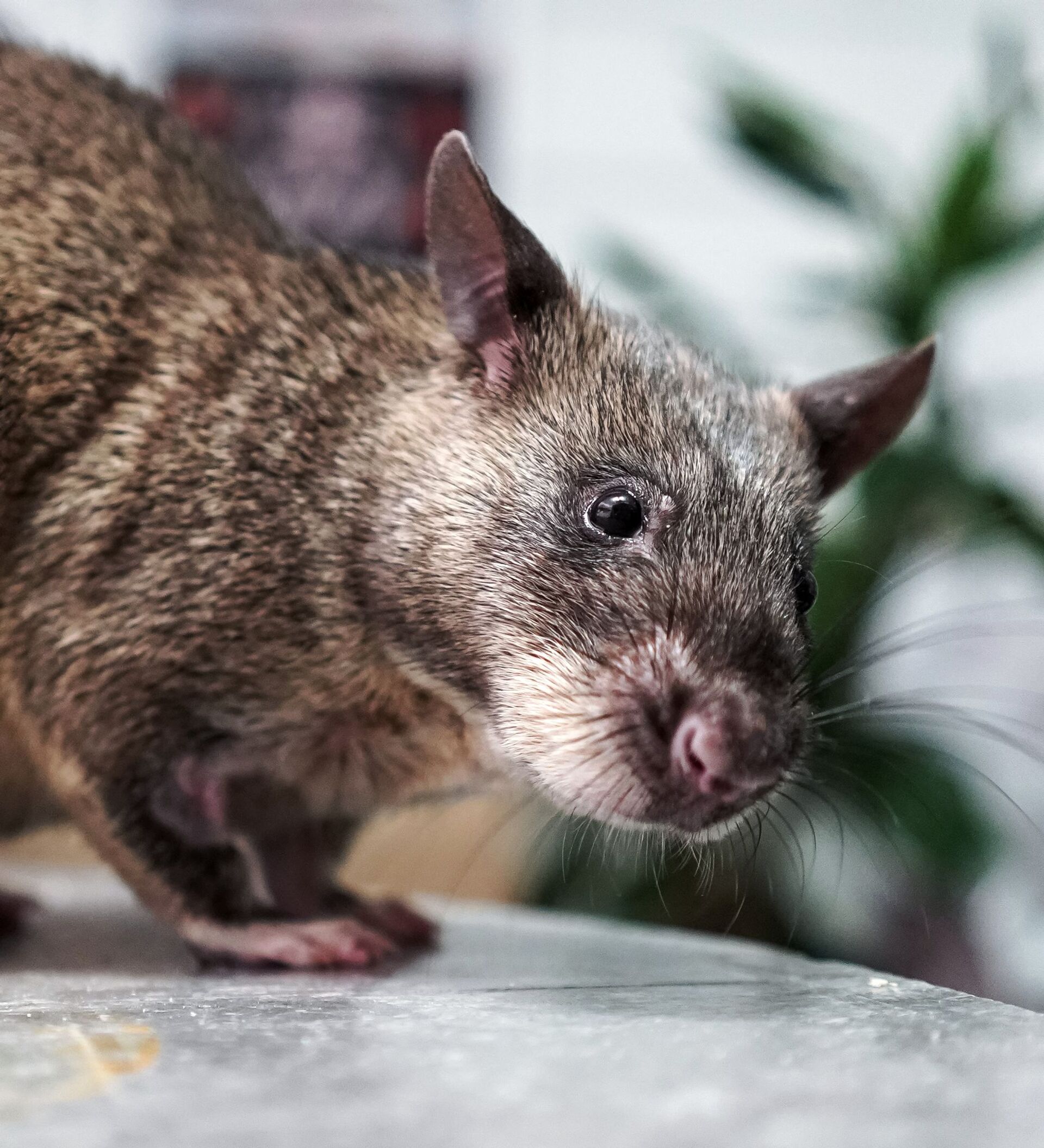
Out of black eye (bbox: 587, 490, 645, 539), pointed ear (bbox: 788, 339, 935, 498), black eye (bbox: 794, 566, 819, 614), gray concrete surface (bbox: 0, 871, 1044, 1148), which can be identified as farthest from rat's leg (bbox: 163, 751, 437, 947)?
pointed ear (bbox: 788, 339, 935, 498)

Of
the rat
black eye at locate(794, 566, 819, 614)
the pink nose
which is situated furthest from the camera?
black eye at locate(794, 566, 819, 614)

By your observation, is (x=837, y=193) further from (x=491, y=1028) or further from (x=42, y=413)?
(x=491, y=1028)

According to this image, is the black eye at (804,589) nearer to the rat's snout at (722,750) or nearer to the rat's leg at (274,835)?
the rat's snout at (722,750)

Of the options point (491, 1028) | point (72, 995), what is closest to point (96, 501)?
point (72, 995)

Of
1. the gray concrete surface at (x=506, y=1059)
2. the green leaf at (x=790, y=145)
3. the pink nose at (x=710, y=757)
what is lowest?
the gray concrete surface at (x=506, y=1059)

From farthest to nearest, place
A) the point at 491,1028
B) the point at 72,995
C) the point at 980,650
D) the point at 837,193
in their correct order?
1. the point at 980,650
2. the point at 837,193
3. the point at 72,995
4. the point at 491,1028

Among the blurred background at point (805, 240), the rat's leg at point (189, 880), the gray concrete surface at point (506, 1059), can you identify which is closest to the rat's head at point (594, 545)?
the gray concrete surface at point (506, 1059)

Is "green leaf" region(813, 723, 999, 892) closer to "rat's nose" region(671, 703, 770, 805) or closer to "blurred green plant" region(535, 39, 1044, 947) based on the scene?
"blurred green plant" region(535, 39, 1044, 947)
